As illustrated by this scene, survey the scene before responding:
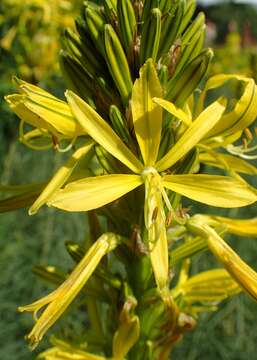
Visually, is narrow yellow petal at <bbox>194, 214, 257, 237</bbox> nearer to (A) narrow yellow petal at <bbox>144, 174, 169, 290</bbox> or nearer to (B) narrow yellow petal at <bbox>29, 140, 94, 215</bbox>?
(A) narrow yellow petal at <bbox>144, 174, 169, 290</bbox>

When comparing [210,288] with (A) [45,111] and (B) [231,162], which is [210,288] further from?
(A) [45,111]

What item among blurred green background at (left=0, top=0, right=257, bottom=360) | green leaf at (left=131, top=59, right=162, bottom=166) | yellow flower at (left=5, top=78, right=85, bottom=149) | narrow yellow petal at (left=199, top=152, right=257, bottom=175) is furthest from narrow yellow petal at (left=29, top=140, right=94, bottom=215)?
blurred green background at (left=0, top=0, right=257, bottom=360)

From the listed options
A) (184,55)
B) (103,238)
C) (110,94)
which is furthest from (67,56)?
(103,238)

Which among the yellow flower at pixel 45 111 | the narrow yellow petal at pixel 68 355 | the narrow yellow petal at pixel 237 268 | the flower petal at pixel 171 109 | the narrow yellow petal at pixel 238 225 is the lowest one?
the narrow yellow petal at pixel 68 355

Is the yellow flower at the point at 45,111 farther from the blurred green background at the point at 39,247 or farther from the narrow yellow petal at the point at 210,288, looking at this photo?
the blurred green background at the point at 39,247

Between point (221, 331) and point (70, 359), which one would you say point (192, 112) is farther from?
point (221, 331)

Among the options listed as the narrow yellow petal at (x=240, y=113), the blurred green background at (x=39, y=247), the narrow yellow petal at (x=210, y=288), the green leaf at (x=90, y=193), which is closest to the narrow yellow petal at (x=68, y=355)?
the narrow yellow petal at (x=210, y=288)
